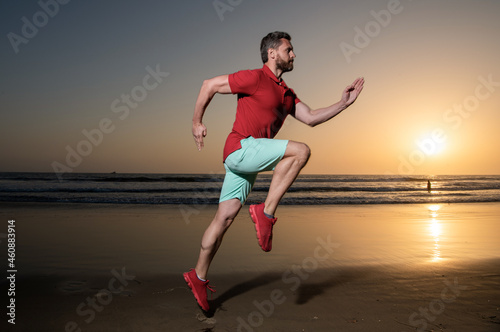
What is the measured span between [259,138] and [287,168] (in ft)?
0.98

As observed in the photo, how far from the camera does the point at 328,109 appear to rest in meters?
3.10

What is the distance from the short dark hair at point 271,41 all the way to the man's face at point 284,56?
0.03 metres

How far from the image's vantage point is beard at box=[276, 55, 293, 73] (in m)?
2.88

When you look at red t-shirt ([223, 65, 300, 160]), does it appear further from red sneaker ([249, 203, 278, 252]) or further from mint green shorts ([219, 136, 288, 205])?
red sneaker ([249, 203, 278, 252])

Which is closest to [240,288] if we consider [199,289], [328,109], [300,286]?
[300,286]

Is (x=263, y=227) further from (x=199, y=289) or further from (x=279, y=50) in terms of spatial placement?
(x=279, y=50)

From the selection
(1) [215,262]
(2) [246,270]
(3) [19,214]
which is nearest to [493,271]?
(2) [246,270]

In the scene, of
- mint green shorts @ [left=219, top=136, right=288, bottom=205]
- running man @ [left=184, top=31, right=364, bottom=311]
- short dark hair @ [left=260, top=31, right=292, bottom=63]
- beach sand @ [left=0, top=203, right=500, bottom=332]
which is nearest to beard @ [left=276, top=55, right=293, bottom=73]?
running man @ [left=184, top=31, right=364, bottom=311]

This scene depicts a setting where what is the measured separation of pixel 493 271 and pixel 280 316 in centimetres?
305

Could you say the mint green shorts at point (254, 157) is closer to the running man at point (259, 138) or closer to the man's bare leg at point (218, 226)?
the running man at point (259, 138)

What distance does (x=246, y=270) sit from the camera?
466 centimetres

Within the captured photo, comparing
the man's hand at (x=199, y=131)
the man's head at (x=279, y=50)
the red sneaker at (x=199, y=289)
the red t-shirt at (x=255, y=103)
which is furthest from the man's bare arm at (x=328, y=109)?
the red sneaker at (x=199, y=289)

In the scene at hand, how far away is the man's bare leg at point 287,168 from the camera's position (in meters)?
2.70

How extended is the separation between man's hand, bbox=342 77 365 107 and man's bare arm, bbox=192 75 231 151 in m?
0.91
